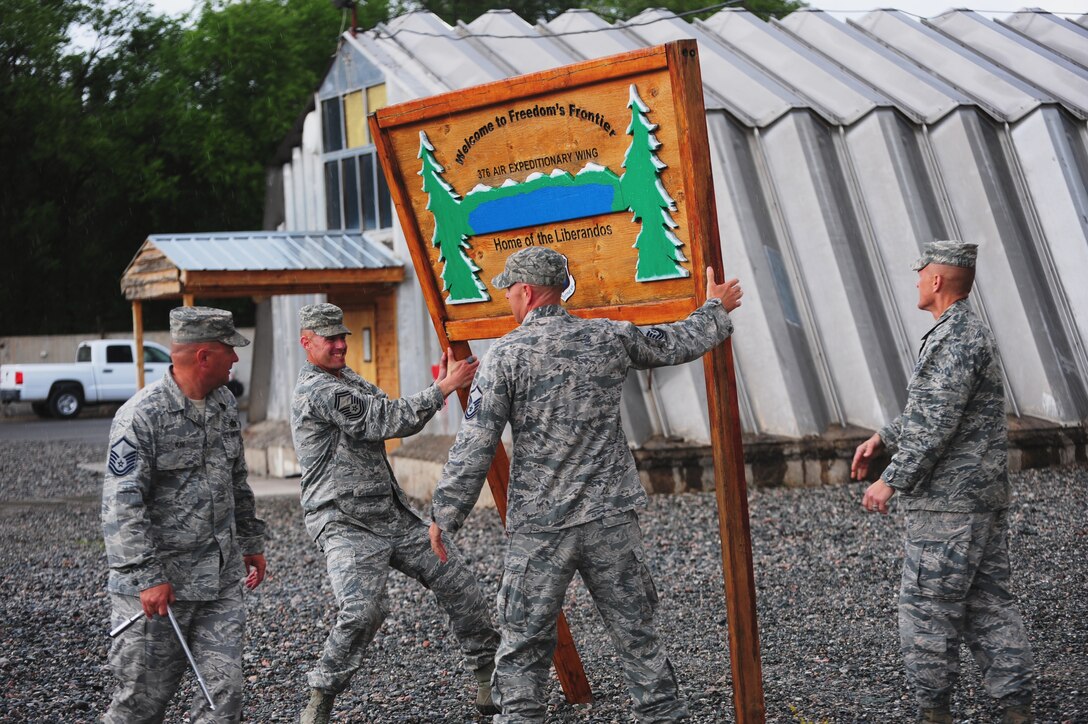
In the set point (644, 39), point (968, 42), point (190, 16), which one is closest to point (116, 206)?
point (190, 16)

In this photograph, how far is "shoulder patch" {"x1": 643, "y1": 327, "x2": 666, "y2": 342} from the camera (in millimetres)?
4520

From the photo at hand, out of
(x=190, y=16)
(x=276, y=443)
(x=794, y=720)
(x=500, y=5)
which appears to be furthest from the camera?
(x=500, y=5)

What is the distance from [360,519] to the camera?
531 centimetres

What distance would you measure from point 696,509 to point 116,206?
99.5 ft

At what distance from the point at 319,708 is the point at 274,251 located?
11.0 meters

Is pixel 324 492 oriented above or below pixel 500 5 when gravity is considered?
below

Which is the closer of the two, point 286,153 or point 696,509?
point 696,509

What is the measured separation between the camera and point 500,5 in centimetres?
4669

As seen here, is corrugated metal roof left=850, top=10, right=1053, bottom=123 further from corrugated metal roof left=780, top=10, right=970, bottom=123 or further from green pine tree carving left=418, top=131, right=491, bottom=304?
green pine tree carving left=418, top=131, right=491, bottom=304

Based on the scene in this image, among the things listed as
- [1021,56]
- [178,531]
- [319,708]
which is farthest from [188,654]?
[1021,56]

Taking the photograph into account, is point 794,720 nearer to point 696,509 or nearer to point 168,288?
point 696,509

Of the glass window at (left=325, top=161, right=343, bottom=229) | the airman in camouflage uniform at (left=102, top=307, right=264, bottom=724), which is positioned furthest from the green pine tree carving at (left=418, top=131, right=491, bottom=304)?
the glass window at (left=325, top=161, right=343, bottom=229)

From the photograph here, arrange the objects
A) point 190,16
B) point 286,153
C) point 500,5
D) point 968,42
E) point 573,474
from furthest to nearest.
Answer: point 500,5
point 190,16
point 286,153
point 968,42
point 573,474

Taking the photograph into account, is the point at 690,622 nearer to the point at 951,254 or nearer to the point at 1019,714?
the point at 1019,714
